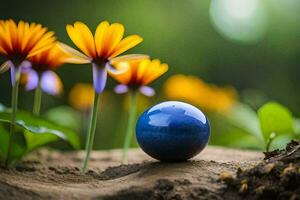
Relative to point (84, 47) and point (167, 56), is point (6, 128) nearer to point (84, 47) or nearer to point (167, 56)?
point (84, 47)

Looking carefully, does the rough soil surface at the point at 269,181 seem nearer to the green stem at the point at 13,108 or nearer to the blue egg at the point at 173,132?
the blue egg at the point at 173,132

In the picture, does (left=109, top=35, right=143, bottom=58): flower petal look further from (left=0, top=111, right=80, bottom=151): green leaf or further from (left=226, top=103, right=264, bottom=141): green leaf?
(left=226, top=103, right=264, bottom=141): green leaf

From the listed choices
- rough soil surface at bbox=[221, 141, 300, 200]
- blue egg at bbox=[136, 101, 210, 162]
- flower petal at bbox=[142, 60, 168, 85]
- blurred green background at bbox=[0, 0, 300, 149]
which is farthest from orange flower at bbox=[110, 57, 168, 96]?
blurred green background at bbox=[0, 0, 300, 149]

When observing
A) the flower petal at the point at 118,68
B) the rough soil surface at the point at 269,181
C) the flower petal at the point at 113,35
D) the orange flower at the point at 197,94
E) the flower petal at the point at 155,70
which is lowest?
the rough soil surface at the point at 269,181

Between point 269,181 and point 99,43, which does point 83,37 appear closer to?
point 99,43

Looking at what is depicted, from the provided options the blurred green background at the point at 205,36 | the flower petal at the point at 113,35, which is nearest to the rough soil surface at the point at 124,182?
the flower petal at the point at 113,35

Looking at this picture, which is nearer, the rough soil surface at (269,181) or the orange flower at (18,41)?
the rough soil surface at (269,181)

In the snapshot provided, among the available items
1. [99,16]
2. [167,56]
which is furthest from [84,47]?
[167,56]
